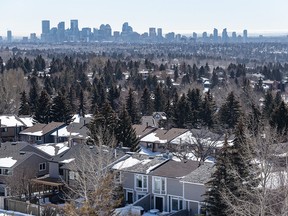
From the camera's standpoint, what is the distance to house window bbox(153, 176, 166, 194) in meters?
31.2

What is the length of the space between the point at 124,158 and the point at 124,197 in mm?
2730

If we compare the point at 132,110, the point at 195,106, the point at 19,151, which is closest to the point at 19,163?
the point at 19,151

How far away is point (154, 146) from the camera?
49312mm

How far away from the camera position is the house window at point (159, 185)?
102 feet

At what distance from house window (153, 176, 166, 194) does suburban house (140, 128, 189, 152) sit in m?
16.0

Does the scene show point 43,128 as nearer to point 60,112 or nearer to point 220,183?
point 60,112

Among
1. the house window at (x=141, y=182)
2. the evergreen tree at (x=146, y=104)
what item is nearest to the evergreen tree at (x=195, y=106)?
the evergreen tree at (x=146, y=104)

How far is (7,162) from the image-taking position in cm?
3581

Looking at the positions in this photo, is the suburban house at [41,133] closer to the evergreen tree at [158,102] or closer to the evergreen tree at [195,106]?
the evergreen tree at [195,106]

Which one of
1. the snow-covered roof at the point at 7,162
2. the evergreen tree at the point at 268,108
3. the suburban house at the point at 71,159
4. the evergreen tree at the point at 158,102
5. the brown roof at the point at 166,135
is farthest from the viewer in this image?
the evergreen tree at the point at 158,102

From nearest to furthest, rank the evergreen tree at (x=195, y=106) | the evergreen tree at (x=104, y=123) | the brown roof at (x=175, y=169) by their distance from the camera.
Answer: the brown roof at (x=175, y=169) < the evergreen tree at (x=104, y=123) < the evergreen tree at (x=195, y=106)

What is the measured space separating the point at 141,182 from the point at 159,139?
55.9 ft

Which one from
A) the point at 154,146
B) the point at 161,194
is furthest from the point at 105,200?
the point at 154,146

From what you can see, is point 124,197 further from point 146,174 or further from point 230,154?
point 230,154
